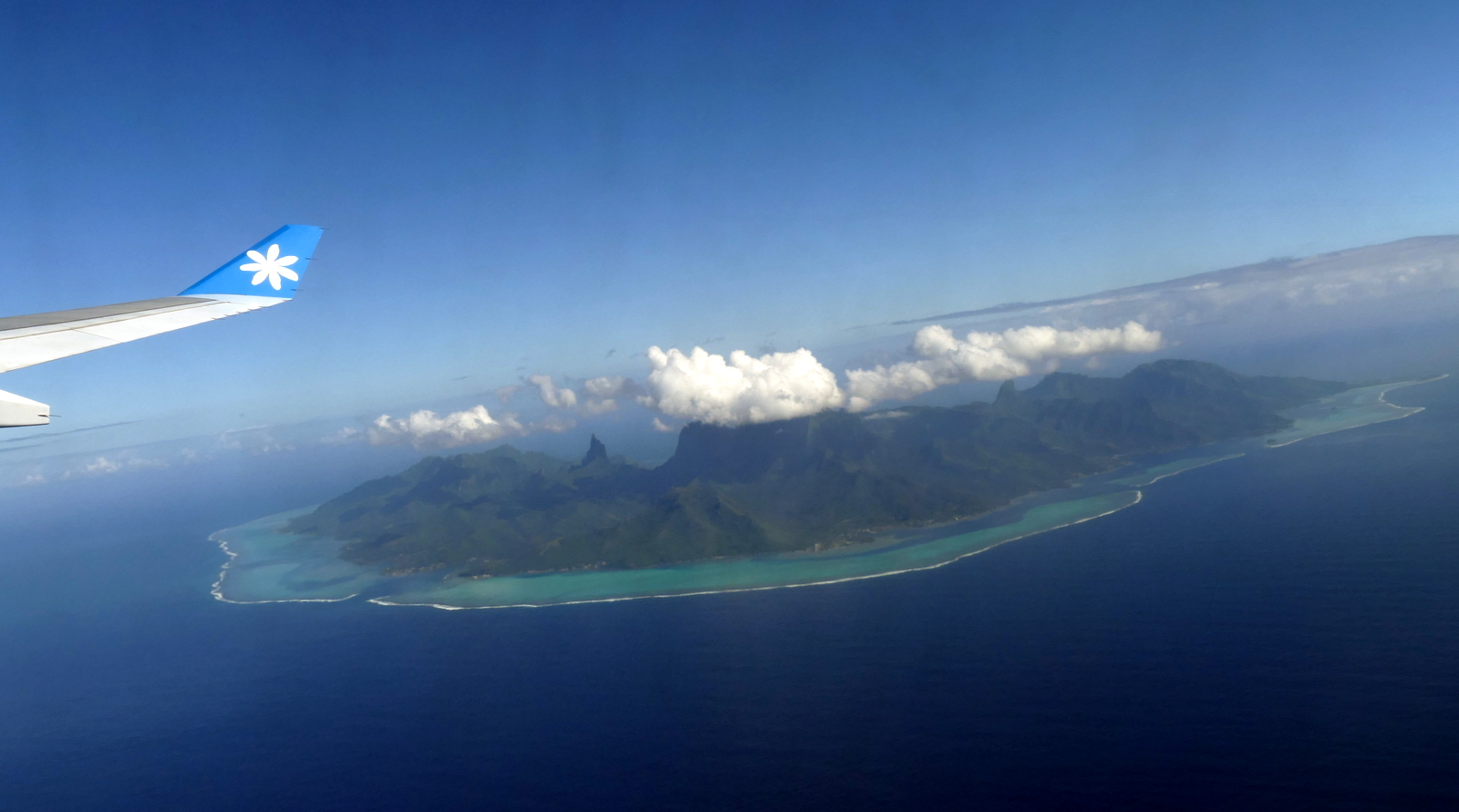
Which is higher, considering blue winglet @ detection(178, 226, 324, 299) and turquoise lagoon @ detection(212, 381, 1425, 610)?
blue winglet @ detection(178, 226, 324, 299)

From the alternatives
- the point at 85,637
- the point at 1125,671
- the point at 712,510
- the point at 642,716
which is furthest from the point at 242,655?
the point at 1125,671

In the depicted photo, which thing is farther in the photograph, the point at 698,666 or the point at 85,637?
the point at 85,637

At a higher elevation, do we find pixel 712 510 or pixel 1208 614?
pixel 712 510

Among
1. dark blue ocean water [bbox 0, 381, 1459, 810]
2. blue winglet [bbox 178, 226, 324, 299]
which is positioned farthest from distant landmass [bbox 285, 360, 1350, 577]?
blue winglet [bbox 178, 226, 324, 299]

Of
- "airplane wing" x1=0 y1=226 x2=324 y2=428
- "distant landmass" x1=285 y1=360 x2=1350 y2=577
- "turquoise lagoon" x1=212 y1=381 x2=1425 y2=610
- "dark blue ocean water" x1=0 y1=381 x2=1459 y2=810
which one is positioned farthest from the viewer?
"distant landmass" x1=285 y1=360 x2=1350 y2=577

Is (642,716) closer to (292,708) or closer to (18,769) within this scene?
A: (292,708)

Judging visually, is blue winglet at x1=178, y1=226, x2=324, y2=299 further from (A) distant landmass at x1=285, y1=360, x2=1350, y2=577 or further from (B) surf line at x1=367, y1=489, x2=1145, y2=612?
(A) distant landmass at x1=285, y1=360, x2=1350, y2=577
